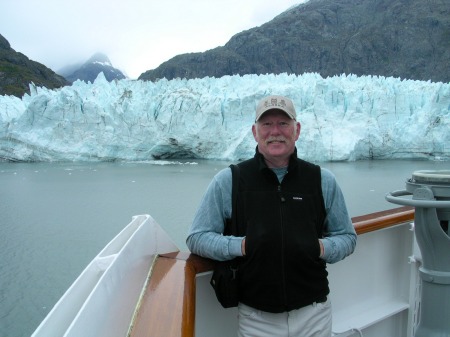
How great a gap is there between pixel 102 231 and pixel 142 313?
493 cm

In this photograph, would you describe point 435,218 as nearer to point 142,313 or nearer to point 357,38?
point 142,313

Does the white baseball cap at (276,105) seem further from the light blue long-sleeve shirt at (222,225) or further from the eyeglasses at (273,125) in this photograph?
the light blue long-sleeve shirt at (222,225)

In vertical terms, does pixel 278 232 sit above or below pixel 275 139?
below

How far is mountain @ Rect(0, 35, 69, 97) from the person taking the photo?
3198cm

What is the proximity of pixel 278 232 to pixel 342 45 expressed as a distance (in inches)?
1952

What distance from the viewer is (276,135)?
Answer: 101 centimetres

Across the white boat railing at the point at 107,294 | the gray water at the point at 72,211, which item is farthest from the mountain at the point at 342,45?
the white boat railing at the point at 107,294

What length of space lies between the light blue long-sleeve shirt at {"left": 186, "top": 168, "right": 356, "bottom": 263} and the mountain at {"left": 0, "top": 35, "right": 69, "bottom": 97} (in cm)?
3342

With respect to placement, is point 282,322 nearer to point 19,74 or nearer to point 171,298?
point 171,298

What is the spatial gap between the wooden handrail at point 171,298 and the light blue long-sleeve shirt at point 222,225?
5 cm

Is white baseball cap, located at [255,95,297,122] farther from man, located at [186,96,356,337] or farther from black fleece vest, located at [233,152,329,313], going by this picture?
black fleece vest, located at [233,152,329,313]

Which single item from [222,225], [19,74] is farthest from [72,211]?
[19,74]

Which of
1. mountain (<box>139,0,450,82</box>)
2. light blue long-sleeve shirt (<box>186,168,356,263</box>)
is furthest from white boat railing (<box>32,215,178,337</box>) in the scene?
mountain (<box>139,0,450,82</box>)

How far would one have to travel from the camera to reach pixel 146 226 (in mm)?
1192
